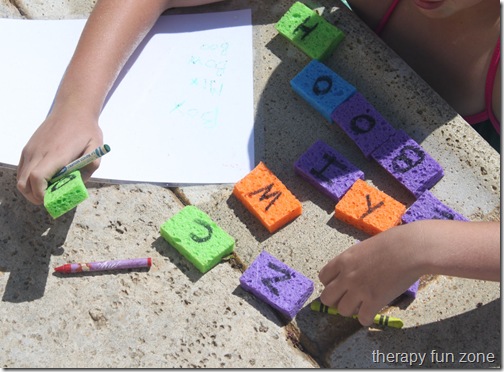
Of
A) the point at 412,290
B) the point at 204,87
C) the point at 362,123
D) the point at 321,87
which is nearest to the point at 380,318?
the point at 412,290

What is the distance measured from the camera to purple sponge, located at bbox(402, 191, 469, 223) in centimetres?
155

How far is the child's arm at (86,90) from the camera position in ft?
4.94

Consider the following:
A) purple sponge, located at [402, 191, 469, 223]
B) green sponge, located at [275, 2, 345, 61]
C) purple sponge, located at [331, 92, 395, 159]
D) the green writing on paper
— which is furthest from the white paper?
purple sponge, located at [402, 191, 469, 223]

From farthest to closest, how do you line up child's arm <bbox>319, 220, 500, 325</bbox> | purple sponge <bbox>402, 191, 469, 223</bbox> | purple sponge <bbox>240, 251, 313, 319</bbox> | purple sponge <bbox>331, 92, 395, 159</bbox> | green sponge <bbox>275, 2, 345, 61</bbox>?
green sponge <bbox>275, 2, 345, 61</bbox> → purple sponge <bbox>331, 92, 395, 159</bbox> → purple sponge <bbox>402, 191, 469, 223</bbox> → purple sponge <bbox>240, 251, 313, 319</bbox> → child's arm <bbox>319, 220, 500, 325</bbox>

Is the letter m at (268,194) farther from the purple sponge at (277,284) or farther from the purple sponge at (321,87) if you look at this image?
the purple sponge at (321,87)

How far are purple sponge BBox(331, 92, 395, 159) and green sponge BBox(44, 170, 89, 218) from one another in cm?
62

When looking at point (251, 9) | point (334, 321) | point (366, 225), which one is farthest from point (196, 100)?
point (334, 321)

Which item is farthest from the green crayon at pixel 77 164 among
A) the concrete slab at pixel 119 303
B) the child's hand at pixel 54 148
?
the concrete slab at pixel 119 303

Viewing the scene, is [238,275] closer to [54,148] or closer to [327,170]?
[327,170]

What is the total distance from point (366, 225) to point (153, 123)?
563 millimetres

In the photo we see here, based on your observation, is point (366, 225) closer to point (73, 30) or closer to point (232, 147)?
point (232, 147)

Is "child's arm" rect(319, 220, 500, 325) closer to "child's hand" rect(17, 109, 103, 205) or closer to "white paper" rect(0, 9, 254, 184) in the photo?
"white paper" rect(0, 9, 254, 184)

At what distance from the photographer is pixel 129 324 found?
1437 millimetres

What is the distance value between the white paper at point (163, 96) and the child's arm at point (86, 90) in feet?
0.23
